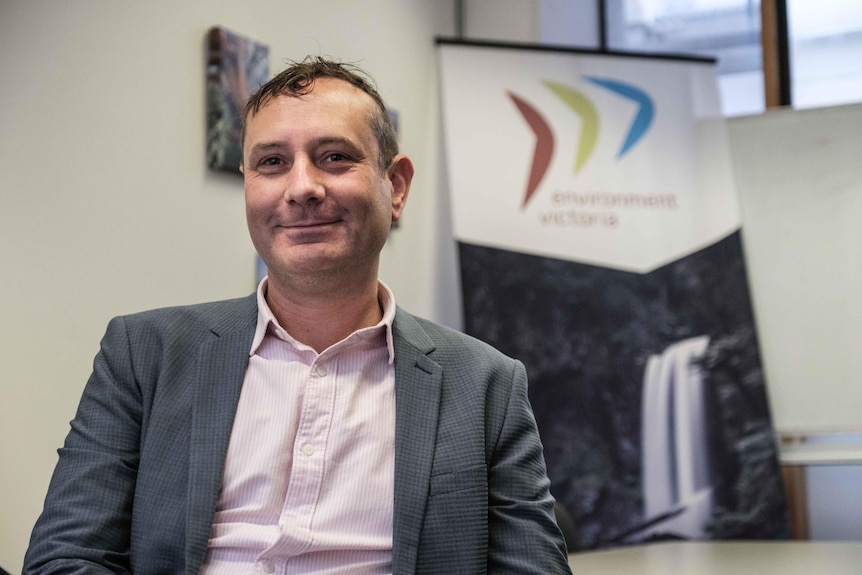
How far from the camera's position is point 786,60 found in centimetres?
498

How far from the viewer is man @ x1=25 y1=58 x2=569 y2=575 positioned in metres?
1.46

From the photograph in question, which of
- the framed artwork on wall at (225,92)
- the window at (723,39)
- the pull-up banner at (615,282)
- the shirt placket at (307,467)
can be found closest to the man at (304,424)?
the shirt placket at (307,467)

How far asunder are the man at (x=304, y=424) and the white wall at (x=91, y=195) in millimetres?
847

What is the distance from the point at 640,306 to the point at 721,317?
1.28 ft

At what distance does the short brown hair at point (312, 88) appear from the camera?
63.9 inches

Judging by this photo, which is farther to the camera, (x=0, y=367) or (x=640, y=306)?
(x=640, y=306)

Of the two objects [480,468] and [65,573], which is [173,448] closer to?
[65,573]

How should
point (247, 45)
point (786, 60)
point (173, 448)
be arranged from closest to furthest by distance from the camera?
1. point (173, 448)
2. point (247, 45)
3. point (786, 60)

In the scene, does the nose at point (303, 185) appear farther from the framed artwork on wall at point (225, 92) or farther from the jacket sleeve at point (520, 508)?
the framed artwork on wall at point (225, 92)

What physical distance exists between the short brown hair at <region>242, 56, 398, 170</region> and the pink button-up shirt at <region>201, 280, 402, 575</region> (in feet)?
1.23

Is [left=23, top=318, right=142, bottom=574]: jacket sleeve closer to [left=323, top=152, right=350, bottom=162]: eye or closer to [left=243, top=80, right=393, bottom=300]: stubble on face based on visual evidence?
[left=243, top=80, right=393, bottom=300]: stubble on face

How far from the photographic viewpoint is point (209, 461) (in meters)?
1.47

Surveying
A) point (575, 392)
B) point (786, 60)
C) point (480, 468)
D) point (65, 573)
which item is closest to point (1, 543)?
point (65, 573)

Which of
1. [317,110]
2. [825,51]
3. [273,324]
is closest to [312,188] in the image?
[317,110]
